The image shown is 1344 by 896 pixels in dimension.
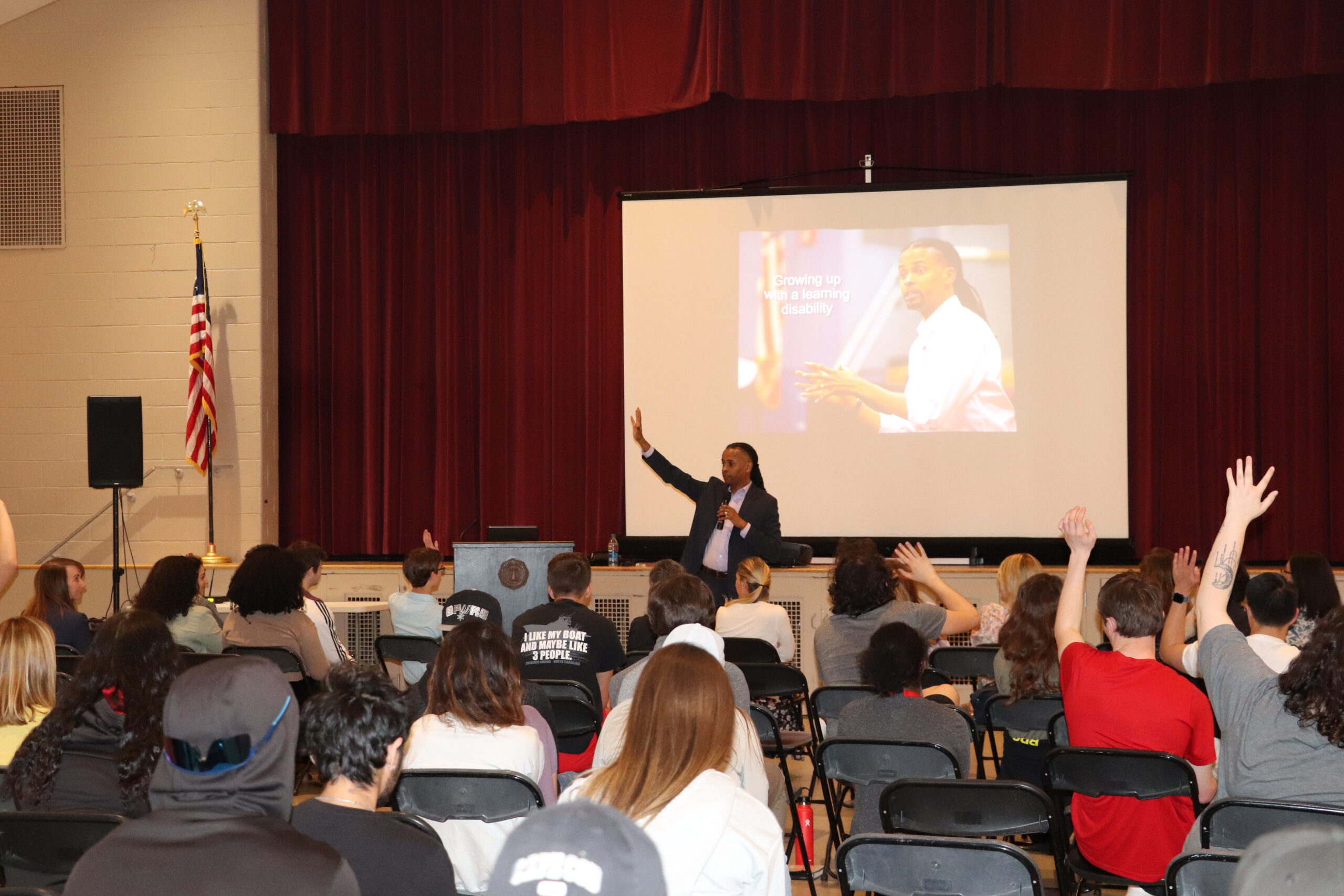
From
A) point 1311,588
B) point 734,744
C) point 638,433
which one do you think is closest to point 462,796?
point 734,744

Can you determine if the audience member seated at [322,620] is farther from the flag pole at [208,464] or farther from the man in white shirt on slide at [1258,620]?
the man in white shirt on slide at [1258,620]

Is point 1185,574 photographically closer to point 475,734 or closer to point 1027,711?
point 1027,711

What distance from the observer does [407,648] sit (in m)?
5.38

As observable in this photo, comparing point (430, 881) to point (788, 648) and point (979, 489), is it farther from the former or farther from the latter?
point (979, 489)

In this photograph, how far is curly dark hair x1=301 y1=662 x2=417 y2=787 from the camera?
2.08 m

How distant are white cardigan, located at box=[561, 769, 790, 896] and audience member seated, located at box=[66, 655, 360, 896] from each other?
0.53 m

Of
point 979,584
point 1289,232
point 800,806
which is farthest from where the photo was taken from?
point 1289,232

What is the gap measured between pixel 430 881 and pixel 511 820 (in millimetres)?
1003

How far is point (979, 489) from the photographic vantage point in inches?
328

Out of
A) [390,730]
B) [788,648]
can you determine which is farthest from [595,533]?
[390,730]

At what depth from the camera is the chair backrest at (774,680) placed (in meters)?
4.65

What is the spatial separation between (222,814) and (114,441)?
Answer: 7491 mm

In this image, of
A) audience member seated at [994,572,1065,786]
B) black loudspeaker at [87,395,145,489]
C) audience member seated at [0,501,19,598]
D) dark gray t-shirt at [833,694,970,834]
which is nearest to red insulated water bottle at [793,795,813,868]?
dark gray t-shirt at [833,694,970,834]

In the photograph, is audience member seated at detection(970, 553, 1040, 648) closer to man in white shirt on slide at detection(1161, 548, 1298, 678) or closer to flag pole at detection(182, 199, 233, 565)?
man in white shirt on slide at detection(1161, 548, 1298, 678)
